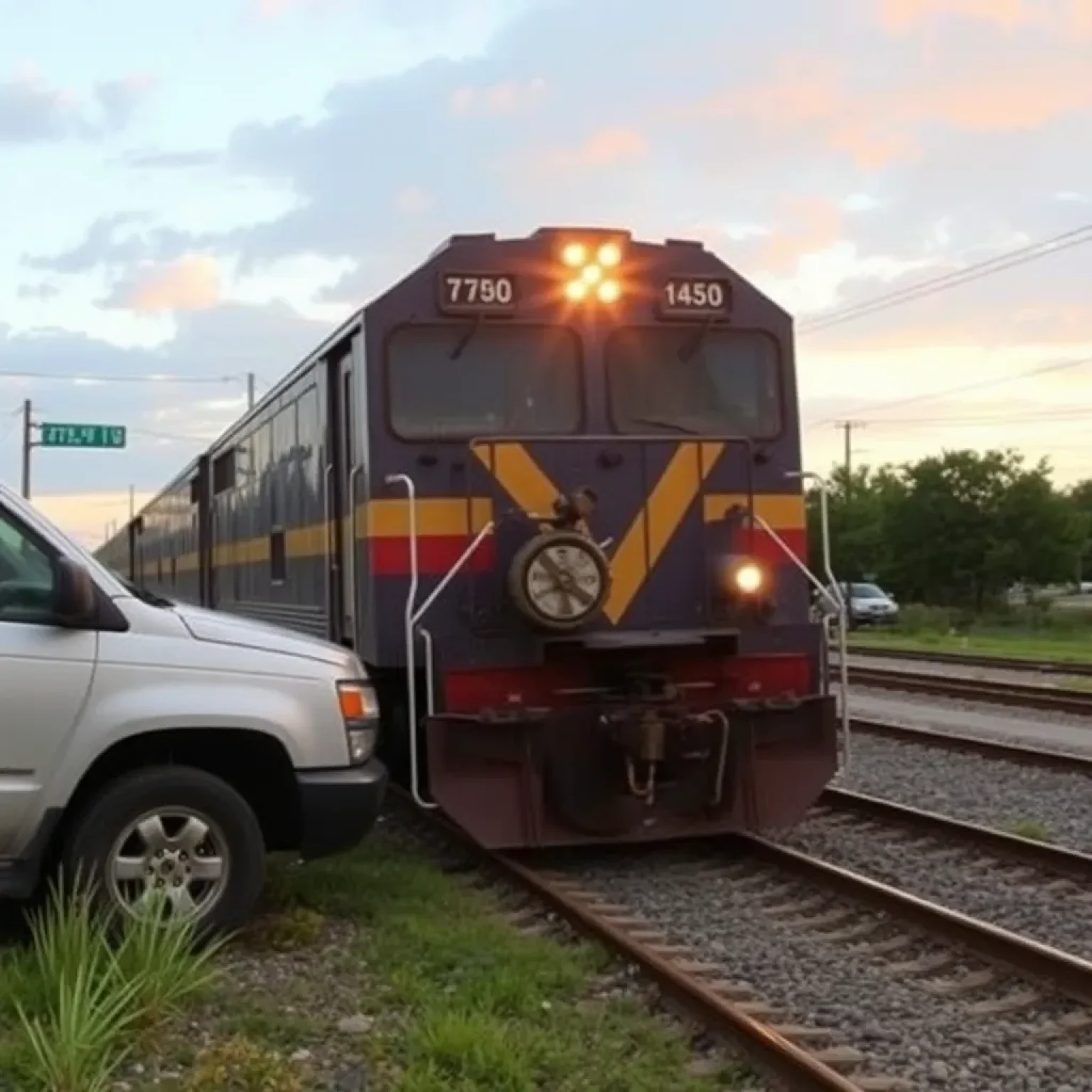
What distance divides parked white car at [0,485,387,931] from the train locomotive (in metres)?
1.25

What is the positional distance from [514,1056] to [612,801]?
3484mm

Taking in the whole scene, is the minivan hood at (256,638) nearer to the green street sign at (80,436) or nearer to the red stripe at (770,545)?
the red stripe at (770,545)

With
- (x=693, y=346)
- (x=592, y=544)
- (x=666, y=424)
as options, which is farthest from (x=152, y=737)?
(x=693, y=346)

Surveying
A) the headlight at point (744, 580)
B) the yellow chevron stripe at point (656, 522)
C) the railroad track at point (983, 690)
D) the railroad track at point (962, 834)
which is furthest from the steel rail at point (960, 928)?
the railroad track at point (983, 690)

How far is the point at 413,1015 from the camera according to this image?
585cm

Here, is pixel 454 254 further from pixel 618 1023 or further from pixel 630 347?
pixel 618 1023

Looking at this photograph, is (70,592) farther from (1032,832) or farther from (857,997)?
(1032,832)

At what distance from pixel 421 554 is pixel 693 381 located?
1.91m

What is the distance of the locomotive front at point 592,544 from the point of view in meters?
8.52

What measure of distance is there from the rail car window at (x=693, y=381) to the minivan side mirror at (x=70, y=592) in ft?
12.0

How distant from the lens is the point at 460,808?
8344 millimetres

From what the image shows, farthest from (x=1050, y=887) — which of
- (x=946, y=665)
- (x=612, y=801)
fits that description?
(x=946, y=665)

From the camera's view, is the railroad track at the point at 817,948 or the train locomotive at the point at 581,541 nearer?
the railroad track at the point at 817,948

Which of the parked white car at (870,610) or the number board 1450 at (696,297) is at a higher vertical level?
the number board 1450 at (696,297)
